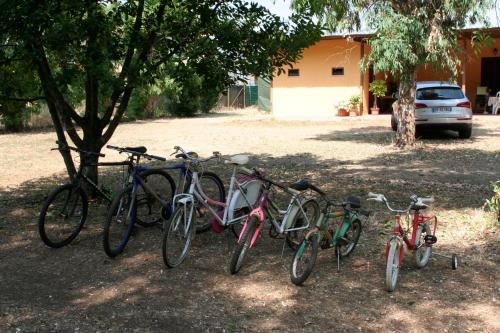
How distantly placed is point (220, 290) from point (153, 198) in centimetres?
158

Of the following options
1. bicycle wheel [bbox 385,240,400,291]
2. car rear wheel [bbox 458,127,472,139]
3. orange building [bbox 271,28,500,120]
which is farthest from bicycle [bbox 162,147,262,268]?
orange building [bbox 271,28,500,120]

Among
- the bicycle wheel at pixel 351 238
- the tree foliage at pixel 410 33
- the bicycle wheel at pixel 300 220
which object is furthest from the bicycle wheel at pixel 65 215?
the tree foliage at pixel 410 33

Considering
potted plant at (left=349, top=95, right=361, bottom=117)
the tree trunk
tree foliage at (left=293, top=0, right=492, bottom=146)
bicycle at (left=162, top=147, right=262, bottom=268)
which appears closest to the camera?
bicycle at (left=162, top=147, right=262, bottom=268)

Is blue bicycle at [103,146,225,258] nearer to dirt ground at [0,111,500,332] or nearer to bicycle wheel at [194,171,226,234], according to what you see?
bicycle wheel at [194,171,226,234]

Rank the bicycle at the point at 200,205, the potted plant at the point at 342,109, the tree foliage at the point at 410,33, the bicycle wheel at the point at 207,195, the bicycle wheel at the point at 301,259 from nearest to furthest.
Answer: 1. the bicycle wheel at the point at 301,259
2. the bicycle at the point at 200,205
3. the bicycle wheel at the point at 207,195
4. the tree foliage at the point at 410,33
5. the potted plant at the point at 342,109

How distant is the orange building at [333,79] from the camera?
80.9 feet

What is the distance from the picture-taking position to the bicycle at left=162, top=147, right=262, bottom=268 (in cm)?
479

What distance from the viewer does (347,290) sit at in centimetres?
439

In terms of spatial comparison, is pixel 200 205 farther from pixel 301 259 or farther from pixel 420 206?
pixel 420 206

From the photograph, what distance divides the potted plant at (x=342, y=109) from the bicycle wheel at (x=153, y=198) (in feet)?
62.1

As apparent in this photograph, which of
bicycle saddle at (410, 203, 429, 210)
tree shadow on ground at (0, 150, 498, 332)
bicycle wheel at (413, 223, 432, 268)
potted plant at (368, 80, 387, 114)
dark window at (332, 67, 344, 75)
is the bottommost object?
tree shadow on ground at (0, 150, 498, 332)

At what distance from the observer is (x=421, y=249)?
495 cm

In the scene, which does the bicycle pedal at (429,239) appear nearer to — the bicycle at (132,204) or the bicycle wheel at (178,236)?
the bicycle wheel at (178,236)

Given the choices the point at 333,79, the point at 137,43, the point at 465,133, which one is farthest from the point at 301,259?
the point at 333,79
